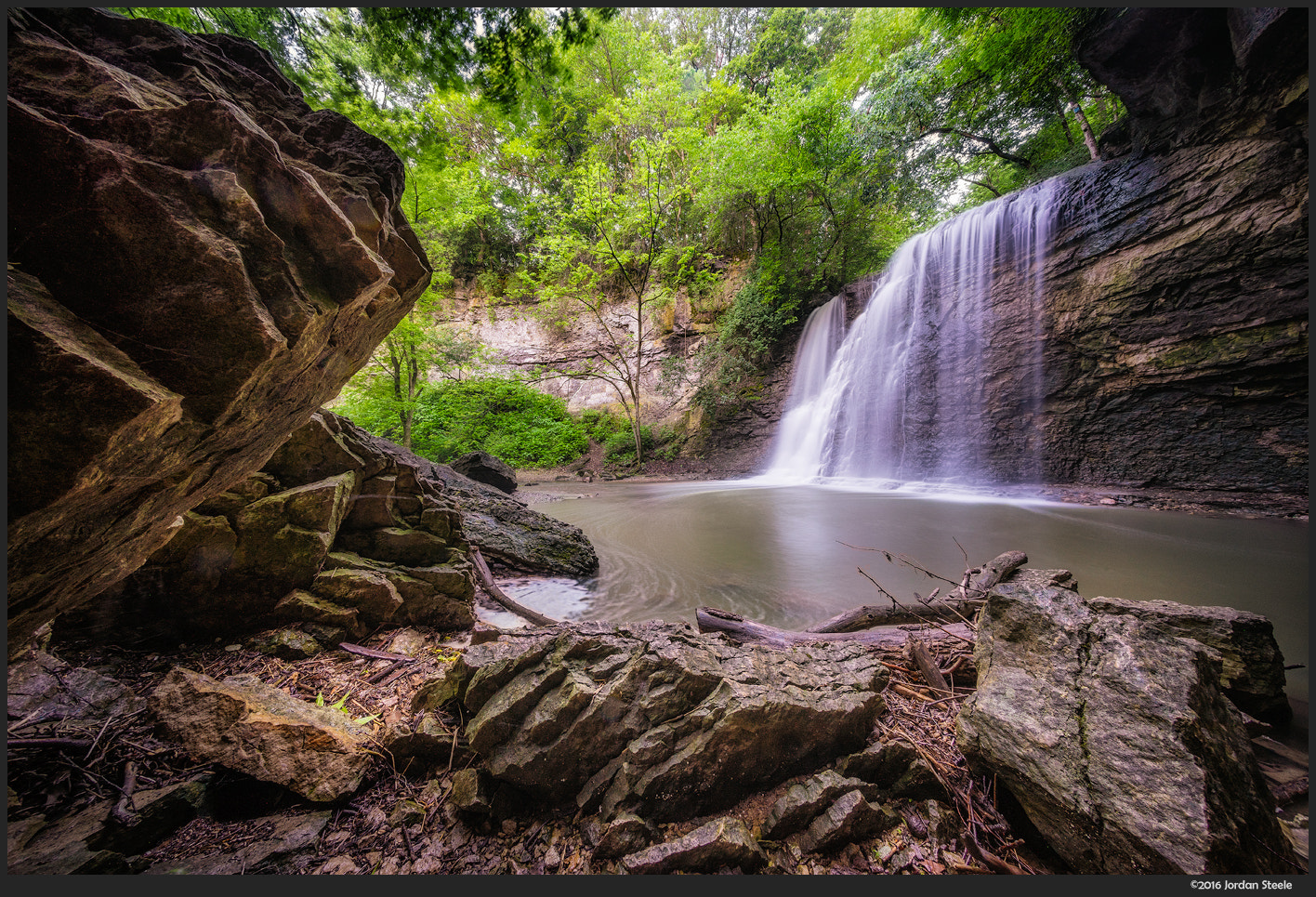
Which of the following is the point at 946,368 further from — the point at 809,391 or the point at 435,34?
the point at 435,34

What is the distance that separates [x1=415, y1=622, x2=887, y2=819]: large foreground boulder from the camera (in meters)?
1.36

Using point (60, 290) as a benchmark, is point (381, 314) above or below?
above

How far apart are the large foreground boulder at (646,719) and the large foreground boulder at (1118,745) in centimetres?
46

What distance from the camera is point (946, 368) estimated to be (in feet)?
31.6

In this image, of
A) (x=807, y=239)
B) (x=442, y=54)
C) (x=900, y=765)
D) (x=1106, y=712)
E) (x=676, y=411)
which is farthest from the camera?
(x=676, y=411)

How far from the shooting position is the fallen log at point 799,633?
221 cm

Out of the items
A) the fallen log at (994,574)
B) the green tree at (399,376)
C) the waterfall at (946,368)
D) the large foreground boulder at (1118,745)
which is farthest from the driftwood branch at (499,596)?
the waterfall at (946,368)

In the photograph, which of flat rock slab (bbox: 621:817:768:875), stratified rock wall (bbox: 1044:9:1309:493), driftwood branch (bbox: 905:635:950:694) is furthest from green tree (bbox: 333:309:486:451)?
stratified rock wall (bbox: 1044:9:1309:493)

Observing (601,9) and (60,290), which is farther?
(601,9)

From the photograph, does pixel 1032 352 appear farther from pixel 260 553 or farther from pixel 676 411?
pixel 260 553

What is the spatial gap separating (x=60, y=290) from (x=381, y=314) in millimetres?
1258

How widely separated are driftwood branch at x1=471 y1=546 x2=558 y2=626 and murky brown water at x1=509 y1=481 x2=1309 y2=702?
0.34 meters

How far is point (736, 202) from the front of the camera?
1455cm

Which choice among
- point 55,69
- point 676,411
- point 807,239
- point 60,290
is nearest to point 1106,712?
point 60,290
